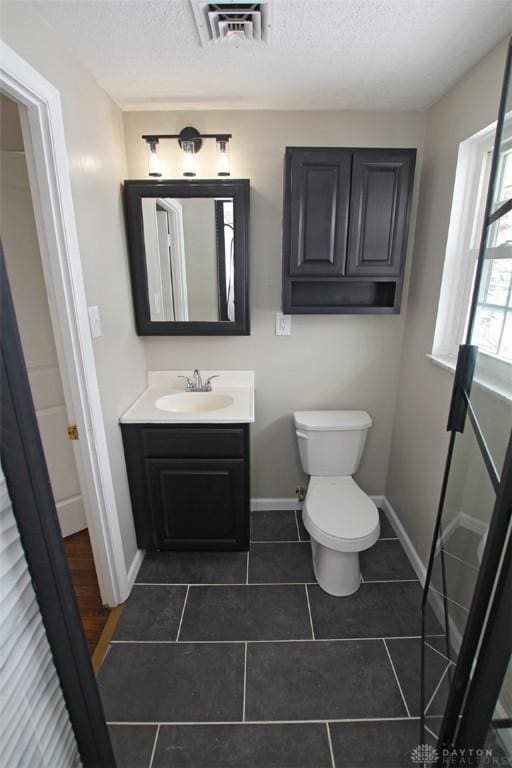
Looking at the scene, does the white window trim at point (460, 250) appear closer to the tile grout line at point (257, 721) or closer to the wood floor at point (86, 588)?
the tile grout line at point (257, 721)

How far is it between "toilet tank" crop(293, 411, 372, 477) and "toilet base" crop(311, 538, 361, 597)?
0.45m

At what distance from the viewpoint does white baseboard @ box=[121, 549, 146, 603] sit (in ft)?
5.94

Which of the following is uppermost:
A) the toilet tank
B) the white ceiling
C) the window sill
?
the white ceiling

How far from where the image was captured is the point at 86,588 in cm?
187

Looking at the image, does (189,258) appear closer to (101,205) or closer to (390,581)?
(101,205)

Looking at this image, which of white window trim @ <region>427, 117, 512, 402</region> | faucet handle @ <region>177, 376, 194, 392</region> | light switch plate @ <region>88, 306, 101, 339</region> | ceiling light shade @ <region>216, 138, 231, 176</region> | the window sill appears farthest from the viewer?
faucet handle @ <region>177, 376, 194, 392</region>

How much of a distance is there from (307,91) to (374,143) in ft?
1.50

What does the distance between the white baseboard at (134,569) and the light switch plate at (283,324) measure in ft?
4.89

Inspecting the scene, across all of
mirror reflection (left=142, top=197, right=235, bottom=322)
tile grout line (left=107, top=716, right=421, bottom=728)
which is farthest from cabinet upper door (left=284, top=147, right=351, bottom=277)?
tile grout line (left=107, top=716, right=421, bottom=728)

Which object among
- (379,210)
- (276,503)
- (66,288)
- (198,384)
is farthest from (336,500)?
(66,288)

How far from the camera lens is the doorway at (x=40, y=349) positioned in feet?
5.66

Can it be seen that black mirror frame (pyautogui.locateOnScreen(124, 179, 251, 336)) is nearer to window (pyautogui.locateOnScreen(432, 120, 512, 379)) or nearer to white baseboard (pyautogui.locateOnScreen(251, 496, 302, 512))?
window (pyautogui.locateOnScreen(432, 120, 512, 379))

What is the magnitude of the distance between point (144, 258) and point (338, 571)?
190cm

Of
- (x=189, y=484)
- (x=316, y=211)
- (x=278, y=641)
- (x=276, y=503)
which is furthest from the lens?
(x=276, y=503)
